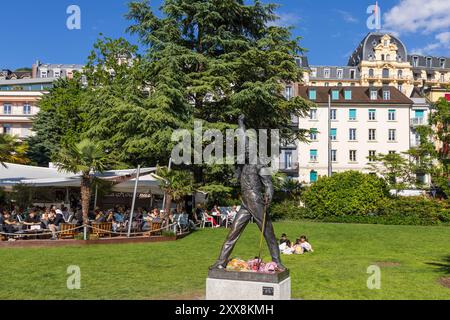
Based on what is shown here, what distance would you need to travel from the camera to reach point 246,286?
28.5ft

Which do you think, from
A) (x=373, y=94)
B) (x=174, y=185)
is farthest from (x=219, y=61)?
(x=373, y=94)

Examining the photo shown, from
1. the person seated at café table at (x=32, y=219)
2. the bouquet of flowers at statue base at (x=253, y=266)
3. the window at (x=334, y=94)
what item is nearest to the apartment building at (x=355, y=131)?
the window at (x=334, y=94)

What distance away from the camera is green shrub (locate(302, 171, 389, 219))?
33.8 meters

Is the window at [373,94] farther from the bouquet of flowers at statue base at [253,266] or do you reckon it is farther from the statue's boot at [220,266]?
the statue's boot at [220,266]

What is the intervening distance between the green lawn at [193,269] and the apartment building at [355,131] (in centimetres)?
3938

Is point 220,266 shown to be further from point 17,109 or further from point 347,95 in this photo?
point 17,109

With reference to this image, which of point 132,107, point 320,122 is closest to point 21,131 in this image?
point 320,122

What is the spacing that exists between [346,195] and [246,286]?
26518 millimetres

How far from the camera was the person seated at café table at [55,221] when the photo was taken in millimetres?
18359

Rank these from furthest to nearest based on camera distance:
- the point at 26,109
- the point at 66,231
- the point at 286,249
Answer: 1. the point at 26,109
2. the point at 66,231
3. the point at 286,249

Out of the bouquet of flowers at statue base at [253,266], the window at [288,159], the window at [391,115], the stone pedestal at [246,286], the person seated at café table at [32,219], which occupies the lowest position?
the stone pedestal at [246,286]

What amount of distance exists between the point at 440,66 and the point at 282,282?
11228cm

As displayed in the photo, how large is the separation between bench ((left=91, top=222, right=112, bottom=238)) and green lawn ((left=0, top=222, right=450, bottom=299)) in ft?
4.63
